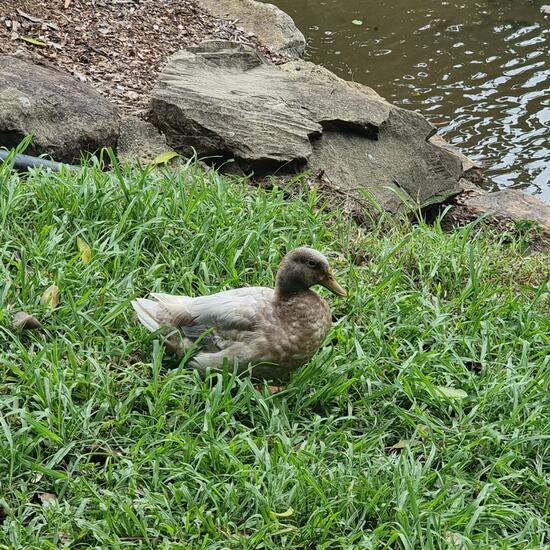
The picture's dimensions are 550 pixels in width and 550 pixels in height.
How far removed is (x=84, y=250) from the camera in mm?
4672

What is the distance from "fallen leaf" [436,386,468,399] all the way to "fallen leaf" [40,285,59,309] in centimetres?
180

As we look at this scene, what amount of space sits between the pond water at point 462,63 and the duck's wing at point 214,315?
4696mm

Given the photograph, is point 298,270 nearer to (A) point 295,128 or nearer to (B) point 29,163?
(B) point 29,163

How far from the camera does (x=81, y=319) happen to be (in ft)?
13.8

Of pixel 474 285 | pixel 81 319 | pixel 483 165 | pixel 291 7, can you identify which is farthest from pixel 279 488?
pixel 291 7

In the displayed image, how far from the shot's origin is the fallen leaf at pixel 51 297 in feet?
13.9

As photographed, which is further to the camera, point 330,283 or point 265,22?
point 265,22

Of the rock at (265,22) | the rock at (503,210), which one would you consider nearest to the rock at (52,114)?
the rock at (503,210)

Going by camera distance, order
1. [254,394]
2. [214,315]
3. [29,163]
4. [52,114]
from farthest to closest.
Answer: [52,114] → [29,163] → [214,315] → [254,394]

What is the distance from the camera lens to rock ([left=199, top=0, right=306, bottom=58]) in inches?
374

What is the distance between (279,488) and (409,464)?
0.60 meters

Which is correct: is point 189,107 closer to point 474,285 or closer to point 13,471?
point 474,285

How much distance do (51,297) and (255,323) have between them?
1.00 m

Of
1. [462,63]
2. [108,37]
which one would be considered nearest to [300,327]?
[108,37]
